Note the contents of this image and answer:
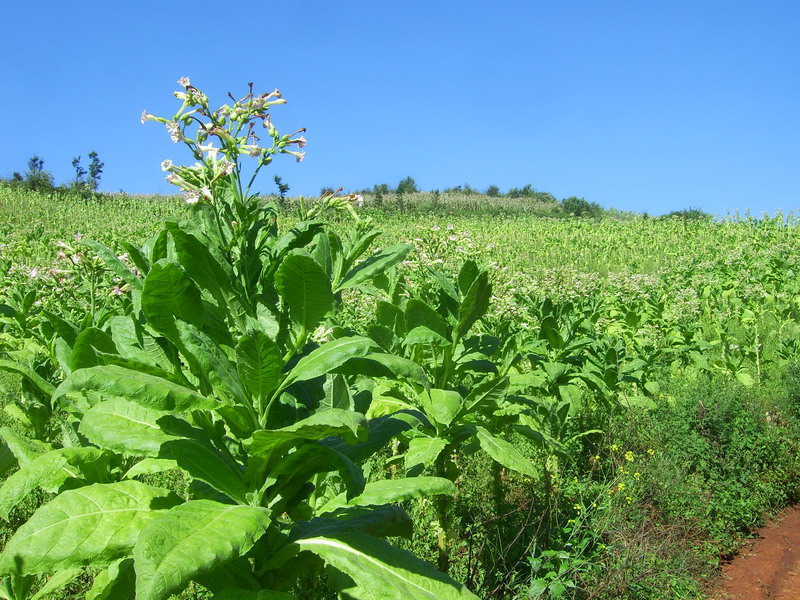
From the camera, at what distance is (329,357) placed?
2.22 metres

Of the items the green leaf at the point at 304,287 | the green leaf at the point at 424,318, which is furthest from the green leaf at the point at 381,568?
the green leaf at the point at 424,318

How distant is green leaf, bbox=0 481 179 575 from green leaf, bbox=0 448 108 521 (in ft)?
0.70

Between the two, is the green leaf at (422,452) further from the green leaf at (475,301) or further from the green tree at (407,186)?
the green tree at (407,186)

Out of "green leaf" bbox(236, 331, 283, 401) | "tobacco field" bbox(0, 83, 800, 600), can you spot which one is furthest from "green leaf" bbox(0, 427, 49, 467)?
"green leaf" bbox(236, 331, 283, 401)

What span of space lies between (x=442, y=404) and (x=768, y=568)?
3056 millimetres

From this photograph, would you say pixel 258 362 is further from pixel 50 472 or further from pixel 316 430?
pixel 50 472

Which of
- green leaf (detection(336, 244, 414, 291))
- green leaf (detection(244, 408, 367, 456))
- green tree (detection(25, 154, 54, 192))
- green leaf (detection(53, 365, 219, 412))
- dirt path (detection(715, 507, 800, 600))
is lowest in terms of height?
dirt path (detection(715, 507, 800, 600))

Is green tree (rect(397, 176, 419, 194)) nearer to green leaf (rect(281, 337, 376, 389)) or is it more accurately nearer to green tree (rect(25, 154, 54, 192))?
green tree (rect(25, 154, 54, 192))

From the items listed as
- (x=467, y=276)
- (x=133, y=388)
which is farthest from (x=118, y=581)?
(x=467, y=276)

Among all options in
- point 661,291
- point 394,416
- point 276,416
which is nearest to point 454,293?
point 394,416

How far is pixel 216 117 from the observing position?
2.55 metres

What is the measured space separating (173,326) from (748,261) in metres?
16.6

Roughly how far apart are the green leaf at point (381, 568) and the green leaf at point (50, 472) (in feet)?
2.63

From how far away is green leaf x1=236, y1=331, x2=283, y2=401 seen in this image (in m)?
2.14
